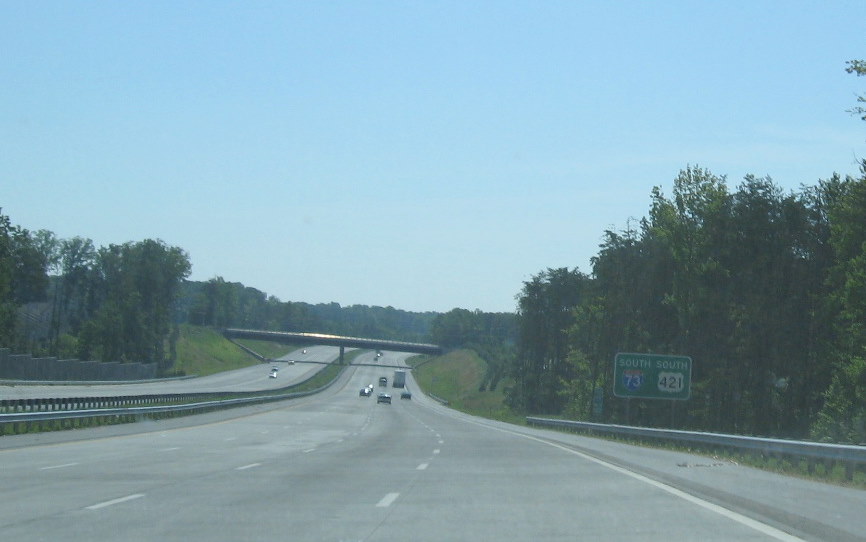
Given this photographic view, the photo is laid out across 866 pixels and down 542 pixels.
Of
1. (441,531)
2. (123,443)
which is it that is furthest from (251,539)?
(123,443)

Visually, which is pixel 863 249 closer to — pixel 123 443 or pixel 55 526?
pixel 123 443

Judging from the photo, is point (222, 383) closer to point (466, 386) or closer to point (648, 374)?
point (466, 386)

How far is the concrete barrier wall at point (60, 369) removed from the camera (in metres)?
84.6

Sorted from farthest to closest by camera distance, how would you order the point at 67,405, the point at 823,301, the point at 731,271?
1. the point at 731,271
2. the point at 823,301
3. the point at 67,405

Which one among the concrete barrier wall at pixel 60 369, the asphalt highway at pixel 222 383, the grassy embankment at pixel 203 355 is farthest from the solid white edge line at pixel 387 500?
the grassy embankment at pixel 203 355

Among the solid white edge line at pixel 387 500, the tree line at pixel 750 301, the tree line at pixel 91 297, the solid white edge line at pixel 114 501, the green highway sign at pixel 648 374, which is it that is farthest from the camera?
the tree line at pixel 91 297

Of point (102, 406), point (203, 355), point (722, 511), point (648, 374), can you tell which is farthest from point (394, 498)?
point (203, 355)

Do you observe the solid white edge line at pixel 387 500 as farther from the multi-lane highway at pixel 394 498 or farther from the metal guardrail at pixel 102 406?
the metal guardrail at pixel 102 406

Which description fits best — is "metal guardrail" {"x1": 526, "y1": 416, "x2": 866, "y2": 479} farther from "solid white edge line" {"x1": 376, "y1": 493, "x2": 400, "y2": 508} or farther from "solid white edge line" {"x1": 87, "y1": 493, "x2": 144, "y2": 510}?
"solid white edge line" {"x1": 87, "y1": 493, "x2": 144, "y2": 510}

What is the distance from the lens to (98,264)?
7210 inches

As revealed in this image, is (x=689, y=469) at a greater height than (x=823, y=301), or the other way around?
(x=823, y=301)

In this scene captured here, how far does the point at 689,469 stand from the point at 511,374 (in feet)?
337

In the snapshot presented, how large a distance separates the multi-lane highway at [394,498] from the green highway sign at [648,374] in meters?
21.8

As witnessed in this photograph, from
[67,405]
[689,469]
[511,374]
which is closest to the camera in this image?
[689,469]
